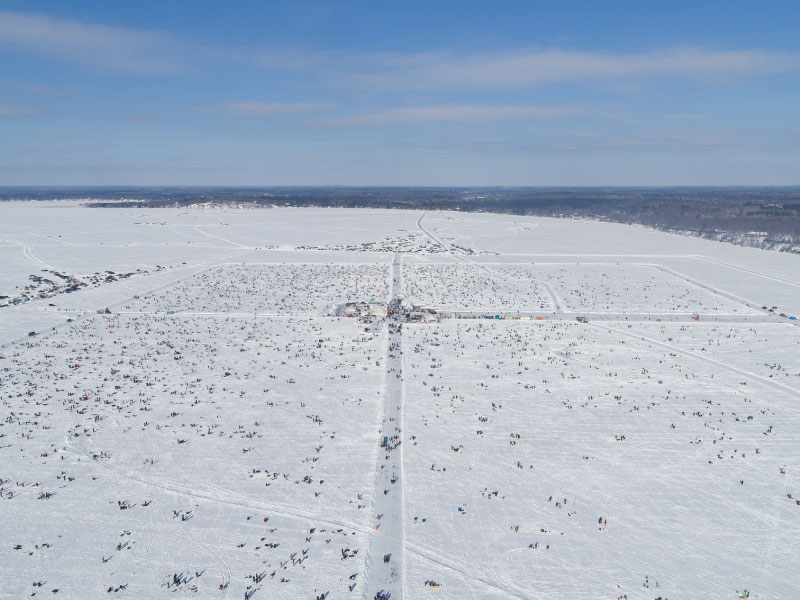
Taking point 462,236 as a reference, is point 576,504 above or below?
below

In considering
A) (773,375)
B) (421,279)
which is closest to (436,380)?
(773,375)

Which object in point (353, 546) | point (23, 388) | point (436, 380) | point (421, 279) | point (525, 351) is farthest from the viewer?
point (421, 279)

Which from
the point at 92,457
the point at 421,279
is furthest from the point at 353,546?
the point at 421,279

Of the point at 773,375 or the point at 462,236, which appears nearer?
the point at 773,375

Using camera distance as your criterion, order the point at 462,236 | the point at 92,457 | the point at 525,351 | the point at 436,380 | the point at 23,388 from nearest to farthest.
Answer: the point at 92,457, the point at 23,388, the point at 436,380, the point at 525,351, the point at 462,236

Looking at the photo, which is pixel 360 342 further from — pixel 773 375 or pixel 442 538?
pixel 773 375

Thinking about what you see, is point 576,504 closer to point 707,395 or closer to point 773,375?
point 707,395
